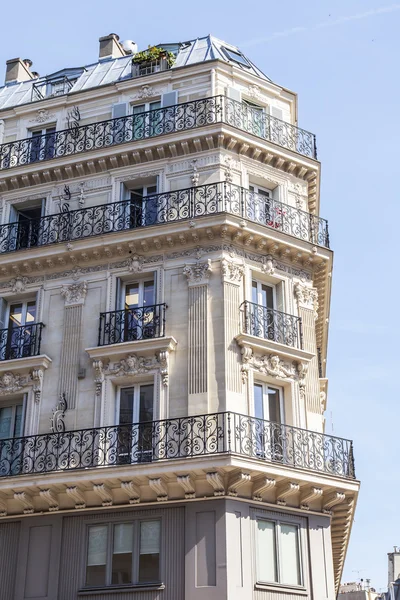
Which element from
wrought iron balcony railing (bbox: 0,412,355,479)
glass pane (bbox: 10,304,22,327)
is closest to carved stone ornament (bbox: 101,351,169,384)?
wrought iron balcony railing (bbox: 0,412,355,479)

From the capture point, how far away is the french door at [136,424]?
18.5 m

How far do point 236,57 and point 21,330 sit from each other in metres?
11.0

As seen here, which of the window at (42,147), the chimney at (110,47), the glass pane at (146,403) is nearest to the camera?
the glass pane at (146,403)

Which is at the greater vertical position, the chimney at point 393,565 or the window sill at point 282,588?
the chimney at point 393,565

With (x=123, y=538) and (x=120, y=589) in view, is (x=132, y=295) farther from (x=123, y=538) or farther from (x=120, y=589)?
(x=120, y=589)

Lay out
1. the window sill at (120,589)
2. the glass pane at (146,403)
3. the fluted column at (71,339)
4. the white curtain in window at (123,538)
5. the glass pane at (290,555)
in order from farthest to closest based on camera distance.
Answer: the fluted column at (71,339) < the glass pane at (146,403) < the white curtain in window at (123,538) < the glass pane at (290,555) < the window sill at (120,589)

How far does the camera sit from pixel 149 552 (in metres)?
17.8

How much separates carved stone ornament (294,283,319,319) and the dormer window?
307 inches

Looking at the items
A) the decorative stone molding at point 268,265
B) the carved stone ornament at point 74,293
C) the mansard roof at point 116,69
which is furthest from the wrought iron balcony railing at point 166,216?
the mansard roof at point 116,69

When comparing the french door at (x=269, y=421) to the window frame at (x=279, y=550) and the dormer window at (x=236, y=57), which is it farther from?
the dormer window at (x=236, y=57)

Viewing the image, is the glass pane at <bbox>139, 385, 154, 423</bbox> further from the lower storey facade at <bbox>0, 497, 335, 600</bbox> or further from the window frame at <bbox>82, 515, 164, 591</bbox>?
the window frame at <bbox>82, 515, 164, 591</bbox>

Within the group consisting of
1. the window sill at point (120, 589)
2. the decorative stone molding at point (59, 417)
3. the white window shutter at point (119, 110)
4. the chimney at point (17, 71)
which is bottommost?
the window sill at point (120, 589)

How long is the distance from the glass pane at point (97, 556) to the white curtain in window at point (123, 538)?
0.79ft

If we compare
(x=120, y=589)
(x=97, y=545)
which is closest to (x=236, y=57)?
(x=97, y=545)
